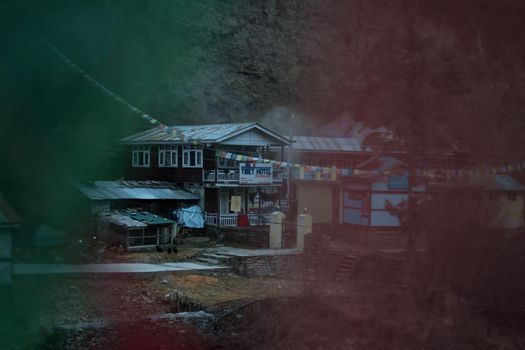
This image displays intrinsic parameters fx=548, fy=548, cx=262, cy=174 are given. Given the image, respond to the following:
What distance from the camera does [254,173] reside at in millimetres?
5473

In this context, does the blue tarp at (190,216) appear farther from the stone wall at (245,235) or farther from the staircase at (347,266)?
the staircase at (347,266)

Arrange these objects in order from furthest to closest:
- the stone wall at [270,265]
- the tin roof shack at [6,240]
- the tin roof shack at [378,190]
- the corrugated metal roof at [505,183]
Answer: the corrugated metal roof at [505,183] → the tin roof shack at [378,190] → the stone wall at [270,265] → the tin roof shack at [6,240]

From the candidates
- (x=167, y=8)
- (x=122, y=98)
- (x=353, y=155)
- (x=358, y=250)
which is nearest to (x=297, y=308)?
(x=358, y=250)

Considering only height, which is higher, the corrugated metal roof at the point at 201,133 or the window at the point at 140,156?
the corrugated metal roof at the point at 201,133

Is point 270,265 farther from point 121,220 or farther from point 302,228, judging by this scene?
point 121,220

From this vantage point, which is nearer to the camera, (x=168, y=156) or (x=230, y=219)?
(x=168, y=156)

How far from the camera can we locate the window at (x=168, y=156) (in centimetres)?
509

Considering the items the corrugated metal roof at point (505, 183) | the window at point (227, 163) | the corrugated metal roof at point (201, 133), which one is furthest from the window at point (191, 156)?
the corrugated metal roof at point (505, 183)

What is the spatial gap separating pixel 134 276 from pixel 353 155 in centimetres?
327

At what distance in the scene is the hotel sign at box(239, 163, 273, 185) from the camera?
540 centimetres

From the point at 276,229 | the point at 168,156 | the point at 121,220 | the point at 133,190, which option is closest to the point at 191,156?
the point at 168,156

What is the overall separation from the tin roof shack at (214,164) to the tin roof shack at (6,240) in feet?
3.99

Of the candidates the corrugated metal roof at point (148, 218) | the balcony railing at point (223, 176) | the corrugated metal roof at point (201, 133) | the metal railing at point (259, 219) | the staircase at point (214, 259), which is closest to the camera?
the corrugated metal roof at point (148, 218)

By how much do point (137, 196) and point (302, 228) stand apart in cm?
197
